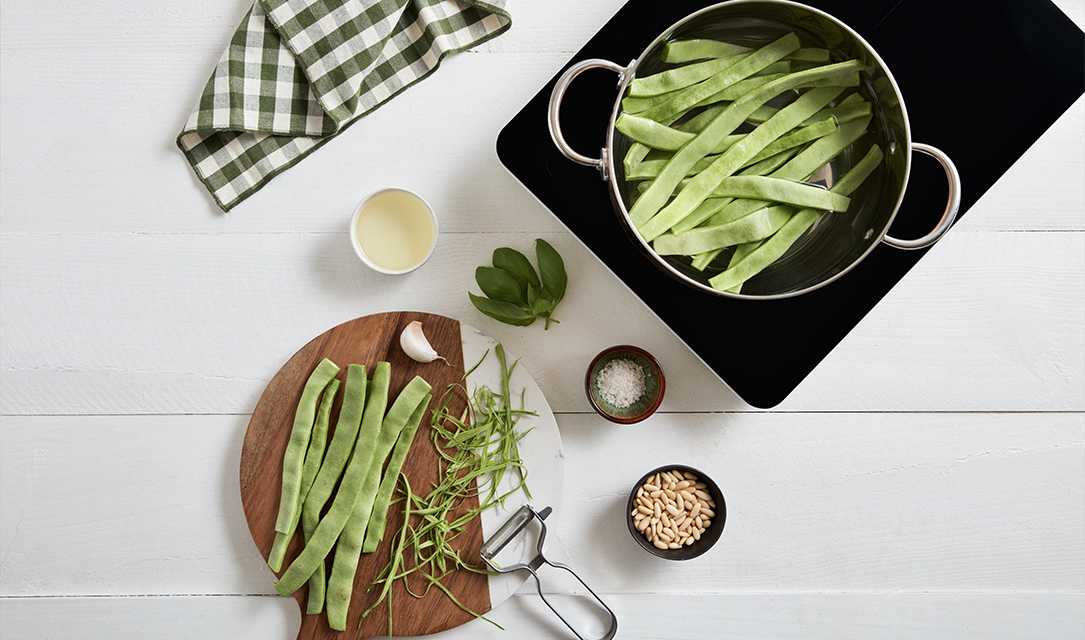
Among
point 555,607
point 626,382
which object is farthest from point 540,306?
point 555,607

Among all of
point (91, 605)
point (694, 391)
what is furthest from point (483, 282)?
point (91, 605)

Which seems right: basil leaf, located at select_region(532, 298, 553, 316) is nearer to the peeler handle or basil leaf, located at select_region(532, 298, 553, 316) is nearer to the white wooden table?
the white wooden table

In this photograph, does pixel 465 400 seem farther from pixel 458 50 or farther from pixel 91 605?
pixel 91 605

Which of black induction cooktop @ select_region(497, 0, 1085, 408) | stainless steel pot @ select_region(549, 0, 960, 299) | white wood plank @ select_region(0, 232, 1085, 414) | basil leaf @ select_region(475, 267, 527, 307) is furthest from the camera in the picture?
white wood plank @ select_region(0, 232, 1085, 414)

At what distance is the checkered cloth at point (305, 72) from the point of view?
1430 millimetres

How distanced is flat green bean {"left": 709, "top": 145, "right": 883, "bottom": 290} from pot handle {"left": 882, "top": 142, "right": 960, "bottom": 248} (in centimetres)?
A: 11

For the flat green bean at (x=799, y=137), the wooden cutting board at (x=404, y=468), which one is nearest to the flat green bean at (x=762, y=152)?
the flat green bean at (x=799, y=137)

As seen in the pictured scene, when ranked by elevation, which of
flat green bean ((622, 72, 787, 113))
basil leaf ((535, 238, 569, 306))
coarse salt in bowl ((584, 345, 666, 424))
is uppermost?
flat green bean ((622, 72, 787, 113))

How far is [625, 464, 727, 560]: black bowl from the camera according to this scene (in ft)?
4.43

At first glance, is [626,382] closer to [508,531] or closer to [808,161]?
[508,531]

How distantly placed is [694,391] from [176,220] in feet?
4.15

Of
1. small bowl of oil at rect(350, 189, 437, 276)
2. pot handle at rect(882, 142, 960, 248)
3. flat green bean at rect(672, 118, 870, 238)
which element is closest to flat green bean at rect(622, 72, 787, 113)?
flat green bean at rect(672, 118, 870, 238)

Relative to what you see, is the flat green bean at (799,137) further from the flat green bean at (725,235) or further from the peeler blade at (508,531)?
the peeler blade at (508,531)

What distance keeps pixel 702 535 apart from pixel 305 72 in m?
1.34
